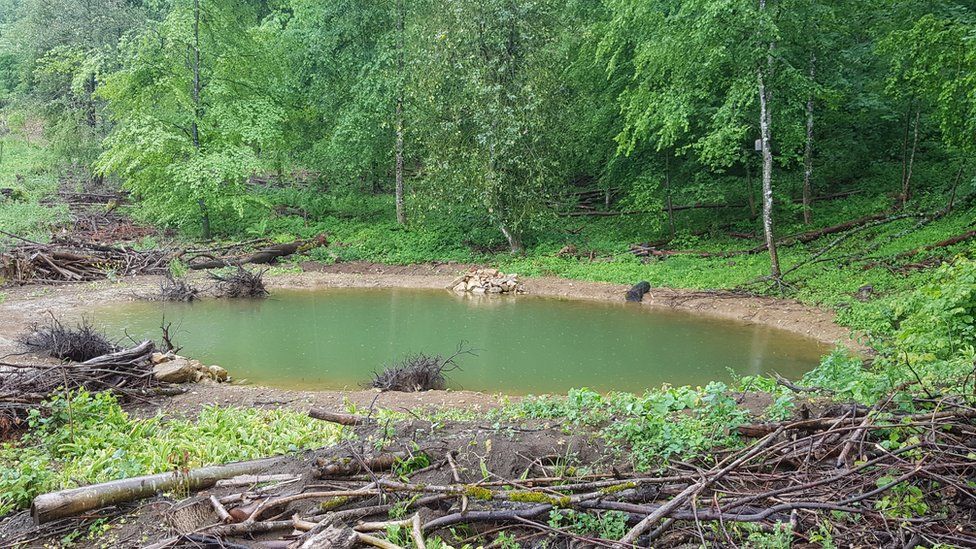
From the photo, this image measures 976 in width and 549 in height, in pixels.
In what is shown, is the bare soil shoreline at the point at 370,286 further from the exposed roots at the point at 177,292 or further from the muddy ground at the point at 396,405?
the exposed roots at the point at 177,292

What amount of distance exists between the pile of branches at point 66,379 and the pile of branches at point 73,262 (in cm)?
985

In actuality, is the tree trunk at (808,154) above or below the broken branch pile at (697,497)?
above

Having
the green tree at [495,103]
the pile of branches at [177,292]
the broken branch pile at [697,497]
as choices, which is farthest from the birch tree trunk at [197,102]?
the broken branch pile at [697,497]

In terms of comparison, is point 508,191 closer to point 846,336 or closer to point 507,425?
point 846,336

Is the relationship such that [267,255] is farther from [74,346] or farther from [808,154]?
[808,154]

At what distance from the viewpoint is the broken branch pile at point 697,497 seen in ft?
10.6

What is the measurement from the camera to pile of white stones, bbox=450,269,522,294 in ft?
56.7

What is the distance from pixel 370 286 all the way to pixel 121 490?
1419 centimetres

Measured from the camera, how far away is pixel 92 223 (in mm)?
22188

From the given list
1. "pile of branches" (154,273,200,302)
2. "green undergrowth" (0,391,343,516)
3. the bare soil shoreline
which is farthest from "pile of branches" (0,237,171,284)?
"green undergrowth" (0,391,343,516)

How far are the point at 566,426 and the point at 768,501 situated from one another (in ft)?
5.80

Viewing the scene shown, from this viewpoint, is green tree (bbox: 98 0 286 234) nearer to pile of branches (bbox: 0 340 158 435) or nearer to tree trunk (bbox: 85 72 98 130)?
tree trunk (bbox: 85 72 98 130)

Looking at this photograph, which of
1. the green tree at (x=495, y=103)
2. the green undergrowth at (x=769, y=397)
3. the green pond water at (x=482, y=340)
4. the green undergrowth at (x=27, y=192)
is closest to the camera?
the green undergrowth at (x=769, y=397)

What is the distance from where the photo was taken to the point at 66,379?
6.51 m
